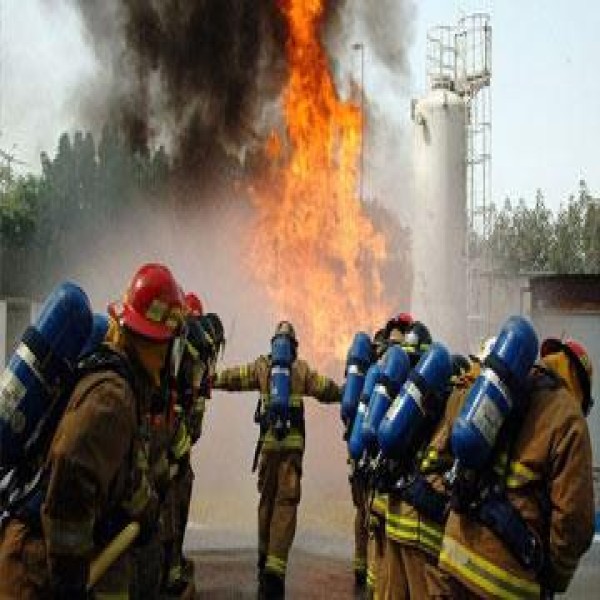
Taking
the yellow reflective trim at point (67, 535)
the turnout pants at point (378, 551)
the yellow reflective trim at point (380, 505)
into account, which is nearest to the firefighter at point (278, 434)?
the turnout pants at point (378, 551)

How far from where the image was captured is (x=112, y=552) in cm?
388

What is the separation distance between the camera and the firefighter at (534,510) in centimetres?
406

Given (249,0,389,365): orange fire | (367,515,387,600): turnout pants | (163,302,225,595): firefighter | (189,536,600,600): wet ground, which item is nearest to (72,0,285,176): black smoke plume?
(249,0,389,365): orange fire

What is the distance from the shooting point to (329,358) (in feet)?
60.6

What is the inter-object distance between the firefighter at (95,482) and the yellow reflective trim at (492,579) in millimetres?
1214

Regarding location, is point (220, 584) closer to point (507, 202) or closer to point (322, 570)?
point (322, 570)

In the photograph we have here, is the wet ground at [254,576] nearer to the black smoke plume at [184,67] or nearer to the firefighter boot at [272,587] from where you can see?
the firefighter boot at [272,587]

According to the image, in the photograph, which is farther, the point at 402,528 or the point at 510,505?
the point at 402,528

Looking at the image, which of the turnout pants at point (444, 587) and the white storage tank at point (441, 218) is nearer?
the turnout pants at point (444, 587)

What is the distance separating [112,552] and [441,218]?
58.4 ft

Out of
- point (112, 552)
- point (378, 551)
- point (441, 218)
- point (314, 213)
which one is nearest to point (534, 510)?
point (112, 552)

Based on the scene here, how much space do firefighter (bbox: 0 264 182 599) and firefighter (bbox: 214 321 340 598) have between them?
14.9 ft

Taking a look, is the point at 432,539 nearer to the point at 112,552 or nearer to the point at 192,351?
the point at 112,552

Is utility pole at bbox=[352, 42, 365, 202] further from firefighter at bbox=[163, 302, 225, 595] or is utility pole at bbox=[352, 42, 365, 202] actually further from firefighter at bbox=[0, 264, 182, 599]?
firefighter at bbox=[0, 264, 182, 599]
